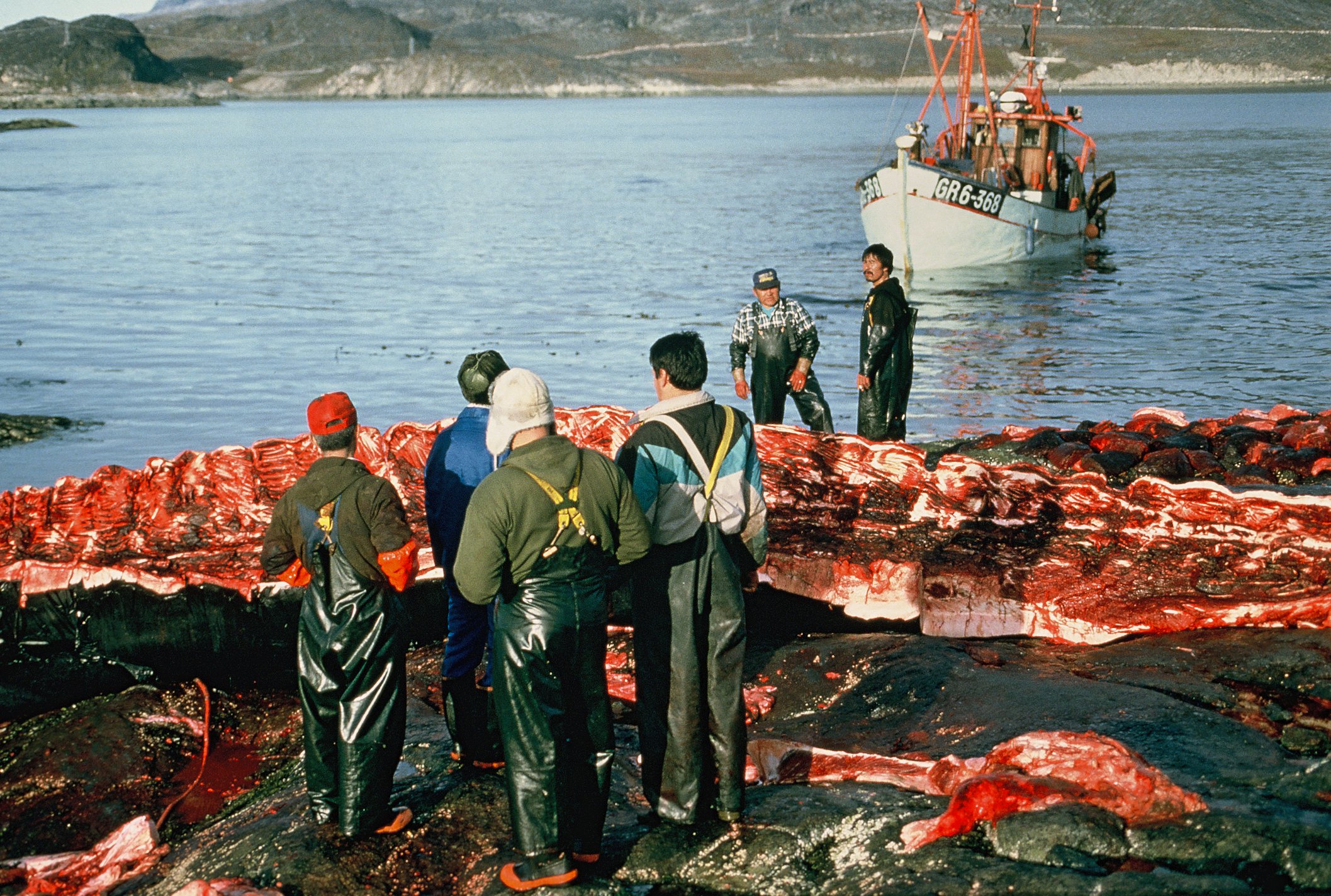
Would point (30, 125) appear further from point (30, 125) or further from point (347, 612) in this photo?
point (347, 612)

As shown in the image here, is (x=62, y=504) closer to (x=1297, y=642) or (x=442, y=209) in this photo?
(x=1297, y=642)

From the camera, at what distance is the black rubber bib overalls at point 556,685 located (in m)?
4.56

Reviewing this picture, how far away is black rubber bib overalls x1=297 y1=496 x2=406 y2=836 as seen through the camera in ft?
16.2

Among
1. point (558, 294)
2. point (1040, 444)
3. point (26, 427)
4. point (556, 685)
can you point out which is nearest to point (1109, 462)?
point (1040, 444)

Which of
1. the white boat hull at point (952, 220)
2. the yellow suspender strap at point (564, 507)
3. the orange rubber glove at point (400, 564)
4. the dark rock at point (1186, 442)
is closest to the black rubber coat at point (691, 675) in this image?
the yellow suspender strap at point (564, 507)

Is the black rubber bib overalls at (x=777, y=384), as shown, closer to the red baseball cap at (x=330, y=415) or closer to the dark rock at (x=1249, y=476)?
the dark rock at (x=1249, y=476)

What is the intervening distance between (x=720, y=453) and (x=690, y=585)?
1.75 ft

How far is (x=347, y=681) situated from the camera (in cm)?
503

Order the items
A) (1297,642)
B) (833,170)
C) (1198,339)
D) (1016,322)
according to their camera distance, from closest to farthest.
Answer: (1297,642) < (1198,339) < (1016,322) < (833,170)

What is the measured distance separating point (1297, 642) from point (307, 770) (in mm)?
5153

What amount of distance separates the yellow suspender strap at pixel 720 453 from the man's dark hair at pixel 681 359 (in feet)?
0.56

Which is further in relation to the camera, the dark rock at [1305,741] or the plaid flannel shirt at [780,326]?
the plaid flannel shirt at [780,326]

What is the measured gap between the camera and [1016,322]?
82.0 feet

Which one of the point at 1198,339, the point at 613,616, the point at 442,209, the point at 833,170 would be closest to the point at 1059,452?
the point at 613,616
